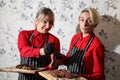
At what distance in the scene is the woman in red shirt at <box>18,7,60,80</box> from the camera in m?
1.39

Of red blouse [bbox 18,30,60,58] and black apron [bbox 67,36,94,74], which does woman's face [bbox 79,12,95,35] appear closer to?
black apron [bbox 67,36,94,74]

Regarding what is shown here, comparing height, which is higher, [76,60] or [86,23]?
[86,23]

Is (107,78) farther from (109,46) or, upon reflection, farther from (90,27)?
(90,27)

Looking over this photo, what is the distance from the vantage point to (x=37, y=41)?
1453 mm

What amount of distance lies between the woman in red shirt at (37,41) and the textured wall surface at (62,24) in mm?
259

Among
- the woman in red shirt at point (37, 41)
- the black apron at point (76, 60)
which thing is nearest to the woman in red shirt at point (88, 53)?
the black apron at point (76, 60)

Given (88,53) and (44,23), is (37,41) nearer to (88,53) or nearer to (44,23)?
(44,23)

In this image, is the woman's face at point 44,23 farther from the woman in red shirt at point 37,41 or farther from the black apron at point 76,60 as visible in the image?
the black apron at point 76,60

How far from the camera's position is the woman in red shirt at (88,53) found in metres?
1.31

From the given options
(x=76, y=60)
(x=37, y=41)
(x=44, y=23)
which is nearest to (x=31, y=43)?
(x=37, y=41)

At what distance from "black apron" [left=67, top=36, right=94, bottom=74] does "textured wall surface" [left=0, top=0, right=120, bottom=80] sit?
0.89 feet

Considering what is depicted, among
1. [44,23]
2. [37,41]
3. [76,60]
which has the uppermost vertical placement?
[44,23]

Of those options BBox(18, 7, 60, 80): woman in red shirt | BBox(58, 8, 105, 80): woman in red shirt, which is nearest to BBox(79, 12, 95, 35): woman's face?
BBox(58, 8, 105, 80): woman in red shirt

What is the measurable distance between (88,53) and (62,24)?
17.2 inches
